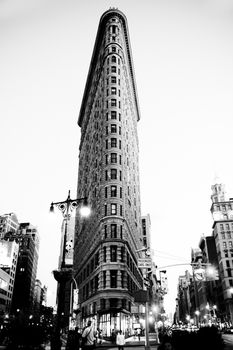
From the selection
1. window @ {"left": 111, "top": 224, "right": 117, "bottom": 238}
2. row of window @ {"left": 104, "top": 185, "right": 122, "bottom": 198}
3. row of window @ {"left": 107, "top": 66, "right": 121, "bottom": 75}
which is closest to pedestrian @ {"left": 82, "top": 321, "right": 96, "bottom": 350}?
window @ {"left": 111, "top": 224, "right": 117, "bottom": 238}

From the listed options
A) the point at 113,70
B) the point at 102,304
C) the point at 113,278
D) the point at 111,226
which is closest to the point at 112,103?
the point at 113,70

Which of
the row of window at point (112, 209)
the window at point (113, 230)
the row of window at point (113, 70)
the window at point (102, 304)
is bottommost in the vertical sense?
the window at point (102, 304)

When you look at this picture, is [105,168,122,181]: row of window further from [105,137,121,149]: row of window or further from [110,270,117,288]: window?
[110,270,117,288]: window

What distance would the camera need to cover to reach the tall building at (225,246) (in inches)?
4065

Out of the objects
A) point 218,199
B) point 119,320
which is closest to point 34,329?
point 119,320

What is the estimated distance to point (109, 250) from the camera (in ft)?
173

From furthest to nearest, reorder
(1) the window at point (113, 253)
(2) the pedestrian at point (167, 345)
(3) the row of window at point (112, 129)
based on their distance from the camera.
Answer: (3) the row of window at point (112, 129), (1) the window at point (113, 253), (2) the pedestrian at point (167, 345)

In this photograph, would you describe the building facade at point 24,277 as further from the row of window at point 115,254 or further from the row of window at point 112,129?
the row of window at point 115,254

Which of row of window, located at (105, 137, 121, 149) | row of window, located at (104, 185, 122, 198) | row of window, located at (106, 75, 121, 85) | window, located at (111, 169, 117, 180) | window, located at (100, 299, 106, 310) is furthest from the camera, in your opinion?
row of window, located at (106, 75, 121, 85)

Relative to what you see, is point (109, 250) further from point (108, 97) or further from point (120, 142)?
point (108, 97)

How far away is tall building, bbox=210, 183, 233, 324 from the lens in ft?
339

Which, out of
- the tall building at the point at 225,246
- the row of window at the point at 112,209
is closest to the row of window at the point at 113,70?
the row of window at the point at 112,209

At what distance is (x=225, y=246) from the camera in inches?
4582

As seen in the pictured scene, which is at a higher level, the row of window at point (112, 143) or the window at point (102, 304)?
the row of window at point (112, 143)
